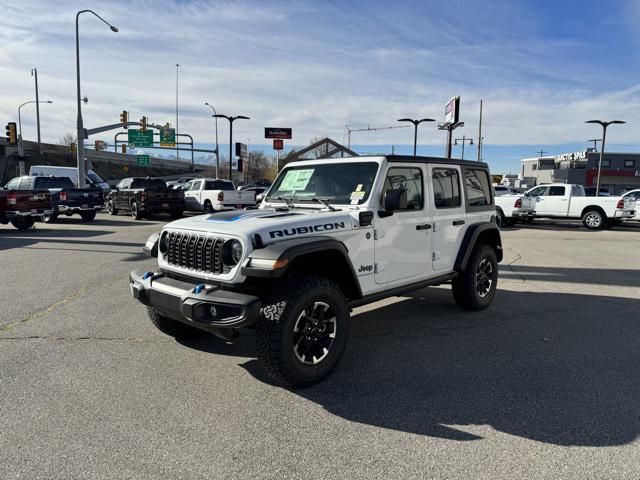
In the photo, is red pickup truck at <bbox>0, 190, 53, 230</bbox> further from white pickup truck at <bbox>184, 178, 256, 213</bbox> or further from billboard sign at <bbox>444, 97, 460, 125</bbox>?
billboard sign at <bbox>444, 97, 460, 125</bbox>

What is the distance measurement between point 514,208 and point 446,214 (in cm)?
1465

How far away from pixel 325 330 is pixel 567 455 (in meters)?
1.85

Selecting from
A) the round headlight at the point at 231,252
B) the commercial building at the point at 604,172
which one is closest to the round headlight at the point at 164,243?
the round headlight at the point at 231,252

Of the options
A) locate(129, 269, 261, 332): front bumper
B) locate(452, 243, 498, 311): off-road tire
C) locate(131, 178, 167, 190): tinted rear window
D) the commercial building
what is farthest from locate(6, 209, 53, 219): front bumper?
the commercial building

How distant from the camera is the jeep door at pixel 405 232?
4.38m

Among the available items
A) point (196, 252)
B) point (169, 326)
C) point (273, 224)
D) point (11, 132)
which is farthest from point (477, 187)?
point (11, 132)

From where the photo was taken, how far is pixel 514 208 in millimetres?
18391

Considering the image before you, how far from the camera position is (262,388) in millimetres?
3664

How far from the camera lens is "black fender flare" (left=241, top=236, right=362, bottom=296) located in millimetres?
3338

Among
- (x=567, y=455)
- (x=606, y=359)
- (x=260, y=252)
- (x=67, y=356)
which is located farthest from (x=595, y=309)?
(x=67, y=356)

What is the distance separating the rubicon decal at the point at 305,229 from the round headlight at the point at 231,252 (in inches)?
11.0

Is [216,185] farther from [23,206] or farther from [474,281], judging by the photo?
[474,281]

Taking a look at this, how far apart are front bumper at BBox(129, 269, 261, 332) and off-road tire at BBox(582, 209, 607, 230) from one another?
1883cm

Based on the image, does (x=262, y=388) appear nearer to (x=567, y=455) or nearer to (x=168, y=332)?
(x=168, y=332)
